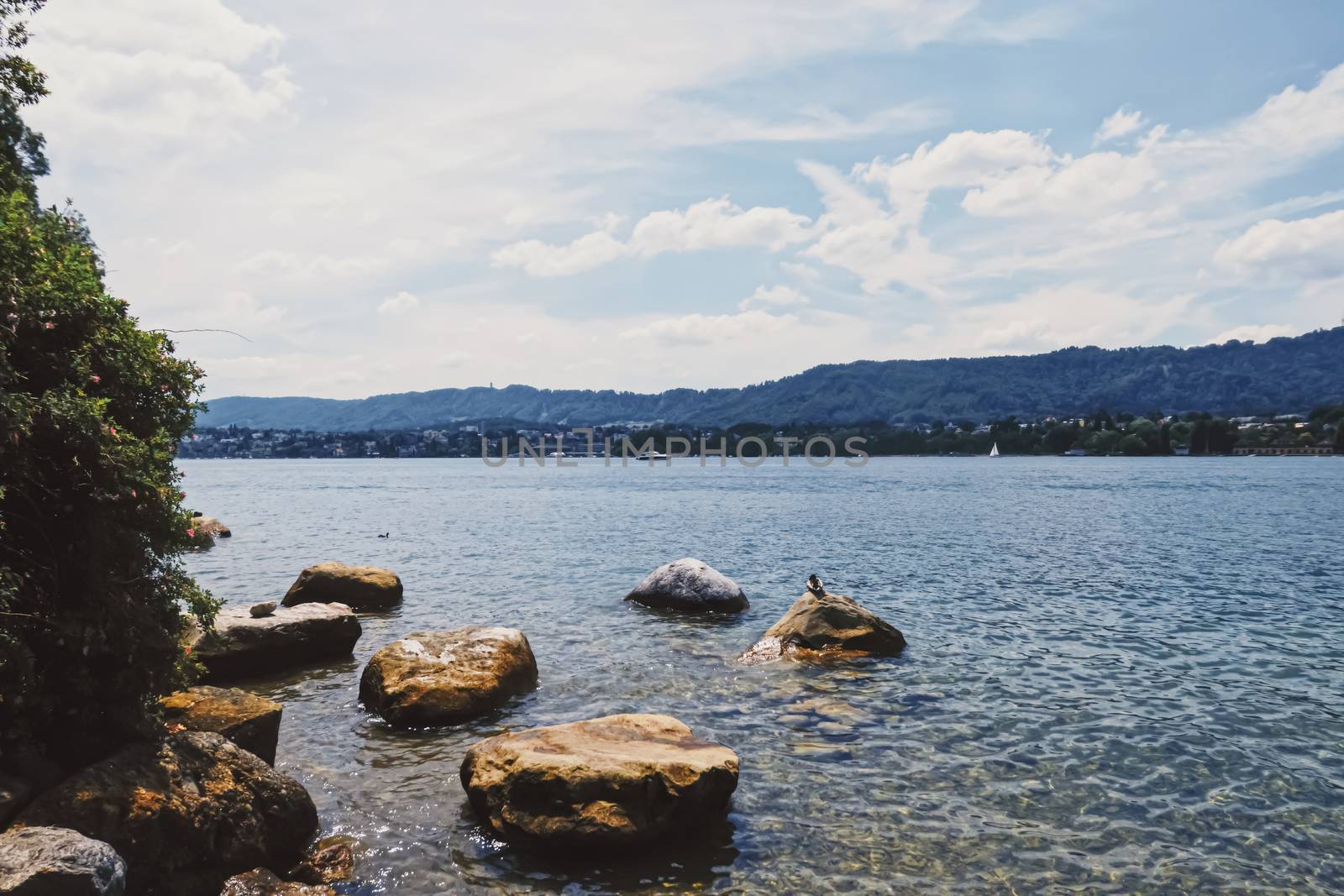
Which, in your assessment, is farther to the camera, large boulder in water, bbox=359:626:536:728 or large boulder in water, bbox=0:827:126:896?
large boulder in water, bbox=359:626:536:728

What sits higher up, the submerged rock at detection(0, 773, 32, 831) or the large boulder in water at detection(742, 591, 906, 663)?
the submerged rock at detection(0, 773, 32, 831)

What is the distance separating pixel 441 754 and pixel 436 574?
2171cm

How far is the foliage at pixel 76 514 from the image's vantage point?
8.22m

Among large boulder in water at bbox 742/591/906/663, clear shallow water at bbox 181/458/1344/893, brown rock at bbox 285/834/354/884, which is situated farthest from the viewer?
large boulder in water at bbox 742/591/906/663

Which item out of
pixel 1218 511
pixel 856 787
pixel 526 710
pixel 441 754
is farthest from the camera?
pixel 1218 511

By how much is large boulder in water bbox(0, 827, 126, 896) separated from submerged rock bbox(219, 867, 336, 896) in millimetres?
1808

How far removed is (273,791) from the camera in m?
9.74

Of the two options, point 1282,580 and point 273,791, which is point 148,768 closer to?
point 273,791

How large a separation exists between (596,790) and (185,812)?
450 cm

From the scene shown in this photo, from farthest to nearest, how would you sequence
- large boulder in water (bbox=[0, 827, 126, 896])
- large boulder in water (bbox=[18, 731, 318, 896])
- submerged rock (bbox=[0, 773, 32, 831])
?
large boulder in water (bbox=[18, 731, 318, 896]) → submerged rock (bbox=[0, 773, 32, 831]) → large boulder in water (bbox=[0, 827, 126, 896])

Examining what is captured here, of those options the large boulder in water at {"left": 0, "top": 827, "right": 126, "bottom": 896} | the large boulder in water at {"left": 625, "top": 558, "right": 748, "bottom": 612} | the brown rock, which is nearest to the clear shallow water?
the brown rock

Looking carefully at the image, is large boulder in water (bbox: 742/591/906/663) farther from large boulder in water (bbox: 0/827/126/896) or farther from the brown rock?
large boulder in water (bbox: 0/827/126/896)

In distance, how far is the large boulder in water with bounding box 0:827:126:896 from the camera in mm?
6199

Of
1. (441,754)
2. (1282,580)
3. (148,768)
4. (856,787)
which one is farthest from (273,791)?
(1282,580)
